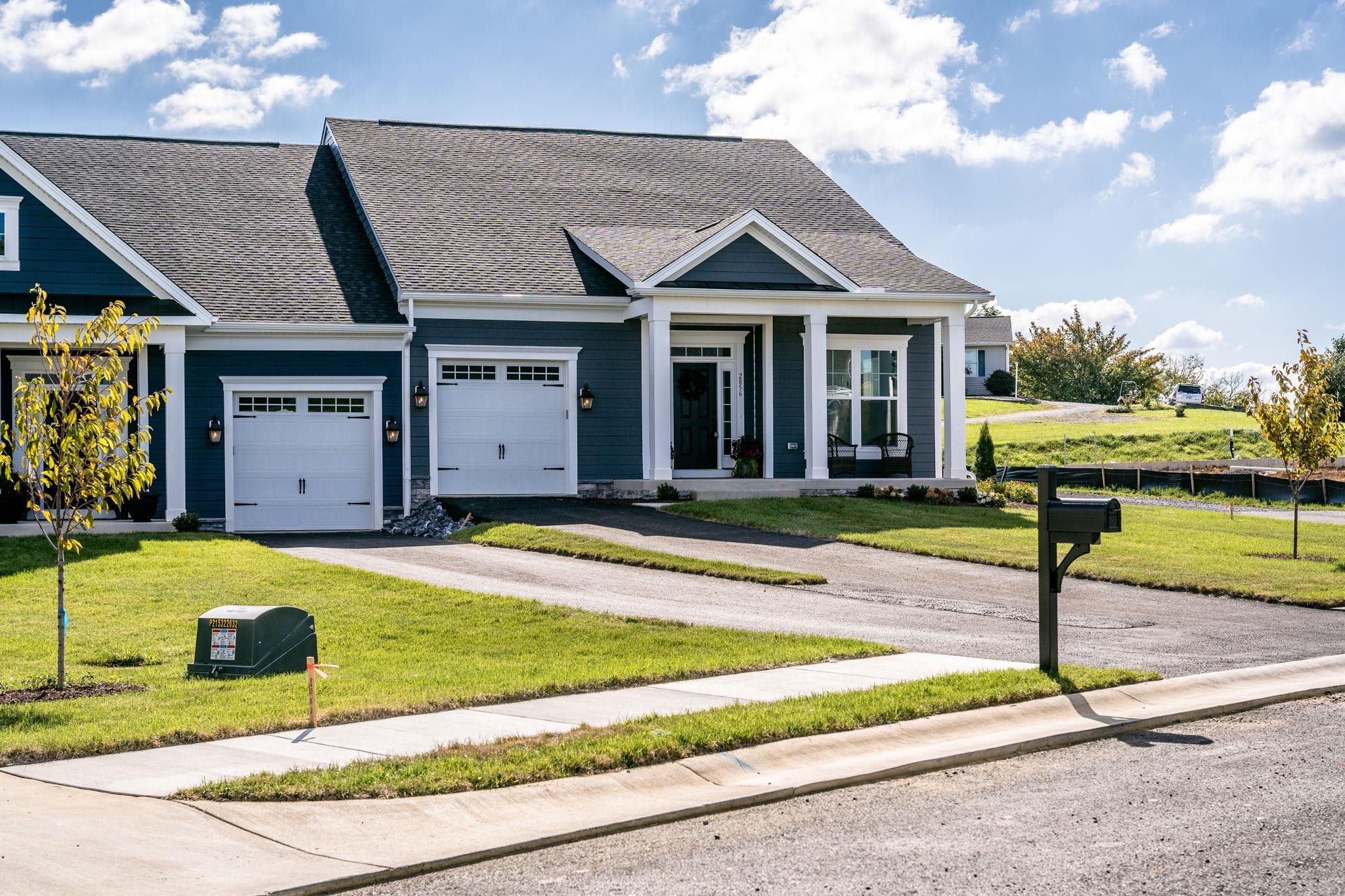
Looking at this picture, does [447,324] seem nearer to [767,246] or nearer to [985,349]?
[767,246]

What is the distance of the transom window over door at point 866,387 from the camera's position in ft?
88.4

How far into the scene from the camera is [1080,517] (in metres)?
9.44

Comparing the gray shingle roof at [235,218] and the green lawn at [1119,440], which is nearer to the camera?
the gray shingle roof at [235,218]

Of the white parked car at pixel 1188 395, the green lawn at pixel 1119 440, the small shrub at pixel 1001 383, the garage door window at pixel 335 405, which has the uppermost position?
A: the small shrub at pixel 1001 383

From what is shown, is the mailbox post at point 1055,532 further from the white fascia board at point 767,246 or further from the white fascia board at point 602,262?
the white fascia board at point 602,262

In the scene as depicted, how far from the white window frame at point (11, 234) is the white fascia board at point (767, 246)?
1013cm

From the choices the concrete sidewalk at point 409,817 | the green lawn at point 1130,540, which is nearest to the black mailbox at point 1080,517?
the concrete sidewalk at point 409,817

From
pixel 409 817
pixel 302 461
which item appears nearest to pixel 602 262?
pixel 302 461

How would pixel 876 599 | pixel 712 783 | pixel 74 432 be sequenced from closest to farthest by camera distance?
pixel 712 783 → pixel 74 432 → pixel 876 599

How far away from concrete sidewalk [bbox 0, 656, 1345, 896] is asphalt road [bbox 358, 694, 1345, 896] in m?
0.12

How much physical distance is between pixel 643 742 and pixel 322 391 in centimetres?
1747

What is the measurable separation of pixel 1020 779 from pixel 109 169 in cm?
2512

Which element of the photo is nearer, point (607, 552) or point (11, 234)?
point (607, 552)

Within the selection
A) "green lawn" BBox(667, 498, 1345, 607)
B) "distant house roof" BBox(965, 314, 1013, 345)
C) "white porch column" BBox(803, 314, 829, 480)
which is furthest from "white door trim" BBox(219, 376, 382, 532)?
"distant house roof" BBox(965, 314, 1013, 345)
